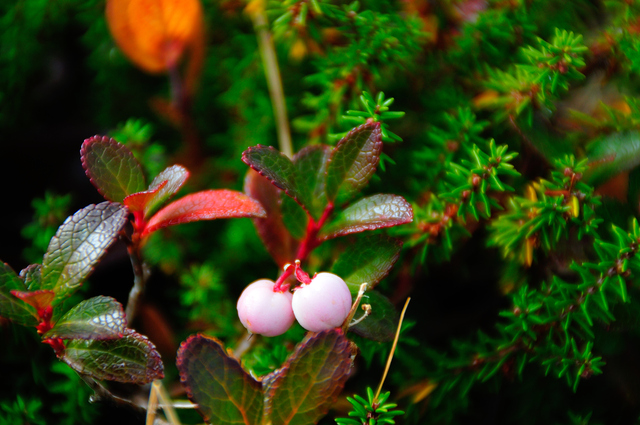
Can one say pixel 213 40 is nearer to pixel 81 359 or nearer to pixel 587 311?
pixel 81 359

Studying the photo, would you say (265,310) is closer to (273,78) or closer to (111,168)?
(111,168)

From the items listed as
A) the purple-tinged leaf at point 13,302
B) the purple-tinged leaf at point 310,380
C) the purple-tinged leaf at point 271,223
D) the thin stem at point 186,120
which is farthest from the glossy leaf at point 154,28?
the purple-tinged leaf at point 310,380

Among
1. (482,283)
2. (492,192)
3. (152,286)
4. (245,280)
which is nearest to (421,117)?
(492,192)

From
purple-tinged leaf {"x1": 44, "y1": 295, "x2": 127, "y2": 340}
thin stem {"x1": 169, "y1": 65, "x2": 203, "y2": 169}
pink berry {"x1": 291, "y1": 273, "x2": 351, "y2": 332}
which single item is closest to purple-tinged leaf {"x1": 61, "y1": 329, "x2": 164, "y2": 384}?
purple-tinged leaf {"x1": 44, "y1": 295, "x2": 127, "y2": 340}

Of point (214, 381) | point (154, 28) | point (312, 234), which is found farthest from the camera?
point (154, 28)

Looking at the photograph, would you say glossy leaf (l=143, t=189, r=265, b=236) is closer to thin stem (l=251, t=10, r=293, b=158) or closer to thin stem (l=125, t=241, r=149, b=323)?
thin stem (l=125, t=241, r=149, b=323)

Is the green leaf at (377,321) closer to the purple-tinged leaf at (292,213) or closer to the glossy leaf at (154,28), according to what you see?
the purple-tinged leaf at (292,213)

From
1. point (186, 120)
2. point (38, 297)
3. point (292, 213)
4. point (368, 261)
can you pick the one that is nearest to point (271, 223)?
point (292, 213)
